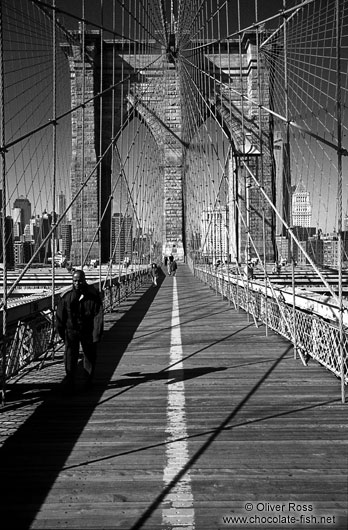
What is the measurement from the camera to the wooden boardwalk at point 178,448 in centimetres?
271

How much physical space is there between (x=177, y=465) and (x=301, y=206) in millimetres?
18860

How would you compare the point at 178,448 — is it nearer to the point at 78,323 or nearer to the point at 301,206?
the point at 78,323

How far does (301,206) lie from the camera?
21109 millimetres

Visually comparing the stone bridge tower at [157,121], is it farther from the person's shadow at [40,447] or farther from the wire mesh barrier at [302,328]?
the person's shadow at [40,447]

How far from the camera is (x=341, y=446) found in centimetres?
359

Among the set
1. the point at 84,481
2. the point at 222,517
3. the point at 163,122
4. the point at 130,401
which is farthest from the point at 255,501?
the point at 163,122

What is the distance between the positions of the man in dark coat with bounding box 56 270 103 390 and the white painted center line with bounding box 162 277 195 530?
90 centimetres

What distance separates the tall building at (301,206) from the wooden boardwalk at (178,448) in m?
14.9

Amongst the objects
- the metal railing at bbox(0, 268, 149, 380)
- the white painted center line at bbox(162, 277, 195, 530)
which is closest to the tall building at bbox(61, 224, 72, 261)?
the metal railing at bbox(0, 268, 149, 380)

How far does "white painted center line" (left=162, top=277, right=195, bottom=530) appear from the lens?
2646 millimetres

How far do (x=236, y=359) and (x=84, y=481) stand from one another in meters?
3.91

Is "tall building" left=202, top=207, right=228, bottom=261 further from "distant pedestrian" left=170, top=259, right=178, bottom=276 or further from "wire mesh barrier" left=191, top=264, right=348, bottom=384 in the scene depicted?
"wire mesh barrier" left=191, top=264, right=348, bottom=384

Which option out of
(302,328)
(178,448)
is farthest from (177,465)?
(302,328)

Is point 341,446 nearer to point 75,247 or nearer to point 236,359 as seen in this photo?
point 236,359
